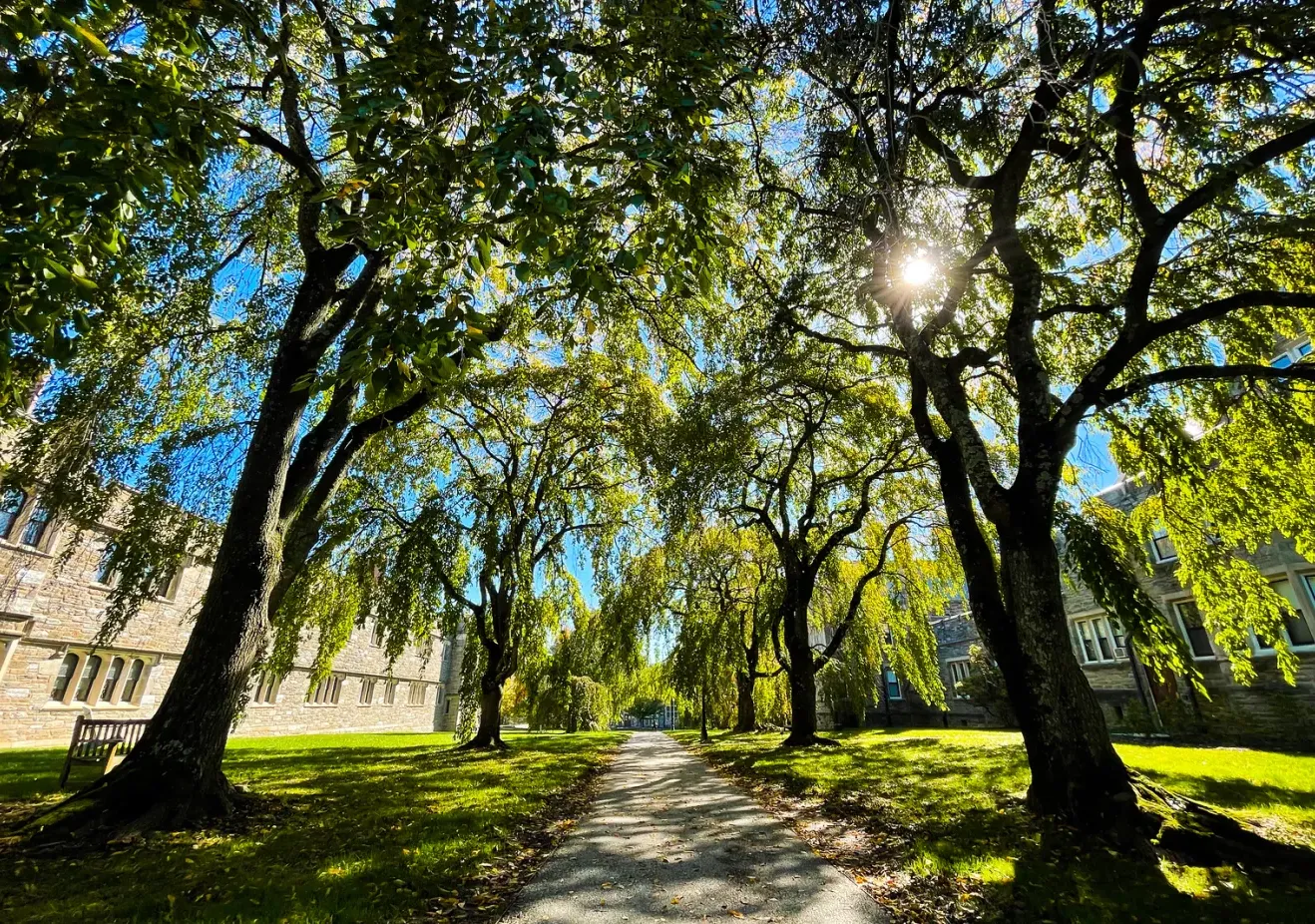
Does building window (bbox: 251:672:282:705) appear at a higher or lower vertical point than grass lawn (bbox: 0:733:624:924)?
higher

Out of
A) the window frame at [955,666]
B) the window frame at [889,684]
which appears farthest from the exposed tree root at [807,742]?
the window frame at [955,666]

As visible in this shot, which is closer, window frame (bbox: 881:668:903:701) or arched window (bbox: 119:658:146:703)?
arched window (bbox: 119:658:146:703)

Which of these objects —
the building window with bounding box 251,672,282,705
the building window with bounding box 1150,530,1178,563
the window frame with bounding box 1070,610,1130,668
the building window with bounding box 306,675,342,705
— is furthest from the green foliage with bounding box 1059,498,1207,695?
the building window with bounding box 306,675,342,705

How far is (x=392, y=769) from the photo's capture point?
10500 mm

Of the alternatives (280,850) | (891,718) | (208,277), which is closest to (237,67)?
(208,277)

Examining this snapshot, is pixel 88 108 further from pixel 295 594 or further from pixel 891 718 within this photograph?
pixel 891 718

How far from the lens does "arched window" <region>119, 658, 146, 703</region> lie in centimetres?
1623

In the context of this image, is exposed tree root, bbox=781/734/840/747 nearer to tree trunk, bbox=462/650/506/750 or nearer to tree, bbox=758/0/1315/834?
tree trunk, bbox=462/650/506/750

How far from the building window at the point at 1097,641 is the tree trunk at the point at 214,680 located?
2368cm

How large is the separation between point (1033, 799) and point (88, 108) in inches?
345

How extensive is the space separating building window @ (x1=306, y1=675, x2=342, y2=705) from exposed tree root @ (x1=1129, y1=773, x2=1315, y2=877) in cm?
2806

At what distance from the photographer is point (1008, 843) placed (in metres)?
4.69

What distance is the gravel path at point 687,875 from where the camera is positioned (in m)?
3.52

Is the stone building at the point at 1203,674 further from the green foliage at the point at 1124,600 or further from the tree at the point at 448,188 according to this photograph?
the tree at the point at 448,188
